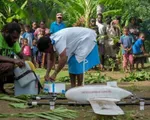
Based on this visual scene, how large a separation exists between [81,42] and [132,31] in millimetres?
7964

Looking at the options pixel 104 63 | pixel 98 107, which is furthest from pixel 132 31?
pixel 98 107

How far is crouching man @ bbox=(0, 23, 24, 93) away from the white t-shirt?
0.67 metres

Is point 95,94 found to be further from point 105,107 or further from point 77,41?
point 77,41

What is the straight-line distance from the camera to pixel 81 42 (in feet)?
24.3

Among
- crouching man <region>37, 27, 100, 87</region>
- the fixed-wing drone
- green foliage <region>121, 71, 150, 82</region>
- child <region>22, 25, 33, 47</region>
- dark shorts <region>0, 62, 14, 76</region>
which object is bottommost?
the fixed-wing drone

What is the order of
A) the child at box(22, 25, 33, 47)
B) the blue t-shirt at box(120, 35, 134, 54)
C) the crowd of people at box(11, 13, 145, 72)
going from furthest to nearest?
the child at box(22, 25, 33, 47) → the crowd of people at box(11, 13, 145, 72) → the blue t-shirt at box(120, 35, 134, 54)

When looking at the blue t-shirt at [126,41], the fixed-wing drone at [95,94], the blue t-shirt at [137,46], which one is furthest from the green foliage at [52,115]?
A: the blue t-shirt at [137,46]

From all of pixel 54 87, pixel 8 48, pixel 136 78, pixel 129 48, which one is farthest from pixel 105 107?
pixel 129 48

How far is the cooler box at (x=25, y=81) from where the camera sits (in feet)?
23.6

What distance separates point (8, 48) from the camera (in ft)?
25.0

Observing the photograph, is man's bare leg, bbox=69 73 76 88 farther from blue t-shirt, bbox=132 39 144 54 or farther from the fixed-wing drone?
blue t-shirt, bbox=132 39 144 54

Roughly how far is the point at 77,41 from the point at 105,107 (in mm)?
2388

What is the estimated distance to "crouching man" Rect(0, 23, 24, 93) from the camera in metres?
7.25

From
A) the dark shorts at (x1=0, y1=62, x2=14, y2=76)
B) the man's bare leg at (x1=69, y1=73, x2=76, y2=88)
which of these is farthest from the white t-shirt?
the dark shorts at (x1=0, y1=62, x2=14, y2=76)
